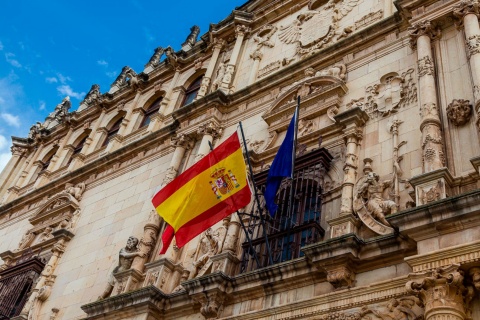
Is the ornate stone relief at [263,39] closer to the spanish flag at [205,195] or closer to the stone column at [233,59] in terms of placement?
the stone column at [233,59]

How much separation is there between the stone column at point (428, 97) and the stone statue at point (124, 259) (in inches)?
264

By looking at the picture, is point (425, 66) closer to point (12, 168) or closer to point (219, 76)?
point (219, 76)

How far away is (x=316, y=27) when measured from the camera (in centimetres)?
1540

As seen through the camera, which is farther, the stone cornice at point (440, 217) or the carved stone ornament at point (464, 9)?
the carved stone ornament at point (464, 9)

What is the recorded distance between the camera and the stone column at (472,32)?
911 cm

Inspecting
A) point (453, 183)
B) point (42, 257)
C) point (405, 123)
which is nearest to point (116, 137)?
point (42, 257)

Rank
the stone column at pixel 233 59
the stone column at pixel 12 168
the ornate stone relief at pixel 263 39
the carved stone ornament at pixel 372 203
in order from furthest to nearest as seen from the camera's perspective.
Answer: the stone column at pixel 12 168
the ornate stone relief at pixel 263 39
the stone column at pixel 233 59
the carved stone ornament at pixel 372 203

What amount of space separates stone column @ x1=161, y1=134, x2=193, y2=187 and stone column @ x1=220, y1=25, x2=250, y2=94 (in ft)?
6.68

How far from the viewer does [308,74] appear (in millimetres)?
13586

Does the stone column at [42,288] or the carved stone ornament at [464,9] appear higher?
the carved stone ornament at [464,9]

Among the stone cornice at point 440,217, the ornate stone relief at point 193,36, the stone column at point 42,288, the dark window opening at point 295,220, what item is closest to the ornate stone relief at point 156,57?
the ornate stone relief at point 193,36

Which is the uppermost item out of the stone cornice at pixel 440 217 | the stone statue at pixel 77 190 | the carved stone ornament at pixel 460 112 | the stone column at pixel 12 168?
the stone column at pixel 12 168

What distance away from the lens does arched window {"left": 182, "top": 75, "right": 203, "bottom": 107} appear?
18656 millimetres

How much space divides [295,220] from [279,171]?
133cm
